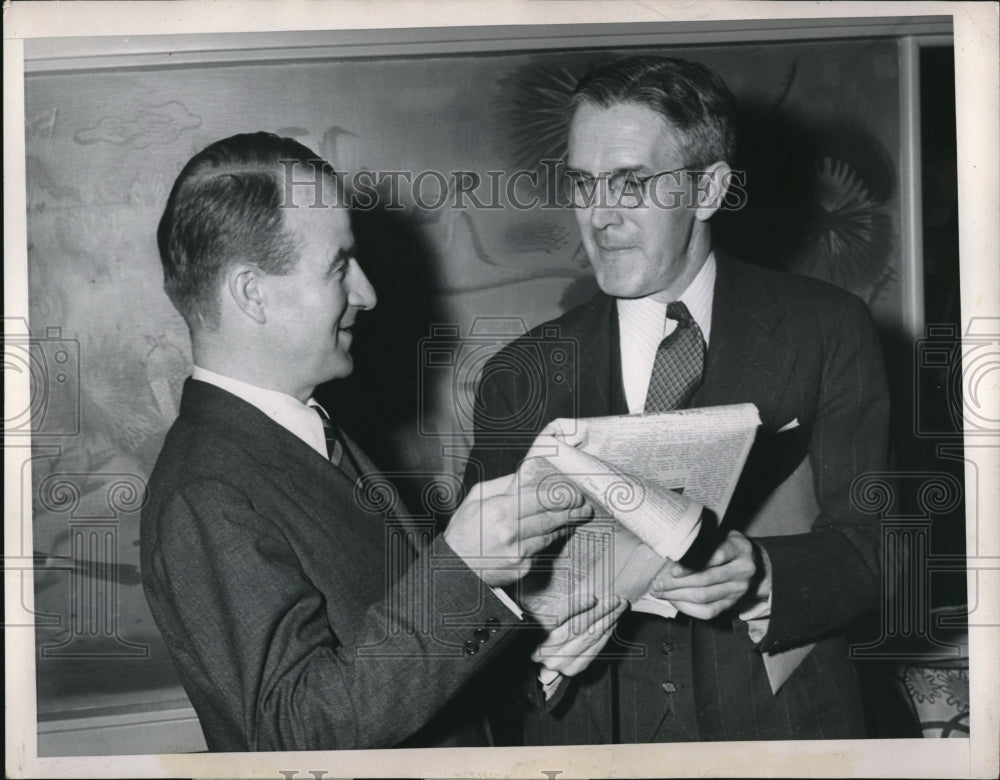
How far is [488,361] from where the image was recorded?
2.57m

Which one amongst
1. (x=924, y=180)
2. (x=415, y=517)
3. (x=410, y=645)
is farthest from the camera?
(x=924, y=180)

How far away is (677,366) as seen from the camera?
8.32 feet

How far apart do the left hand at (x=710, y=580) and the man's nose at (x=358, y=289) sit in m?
0.91

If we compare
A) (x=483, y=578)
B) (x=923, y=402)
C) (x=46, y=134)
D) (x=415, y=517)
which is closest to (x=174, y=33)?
(x=46, y=134)

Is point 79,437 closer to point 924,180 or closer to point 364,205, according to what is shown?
point 364,205

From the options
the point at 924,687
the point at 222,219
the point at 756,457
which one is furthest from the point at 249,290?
the point at 924,687

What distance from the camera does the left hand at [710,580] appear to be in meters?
2.48

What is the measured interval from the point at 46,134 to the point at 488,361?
118 cm

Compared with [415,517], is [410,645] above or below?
below

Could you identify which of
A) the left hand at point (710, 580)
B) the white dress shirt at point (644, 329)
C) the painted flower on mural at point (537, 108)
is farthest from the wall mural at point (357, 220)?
the left hand at point (710, 580)

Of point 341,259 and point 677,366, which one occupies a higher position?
point 341,259

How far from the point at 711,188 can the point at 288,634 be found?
1.38 meters

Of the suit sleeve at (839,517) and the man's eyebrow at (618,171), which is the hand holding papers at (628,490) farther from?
the man's eyebrow at (618,171)

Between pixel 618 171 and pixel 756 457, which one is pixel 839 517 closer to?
pixel 756 457
